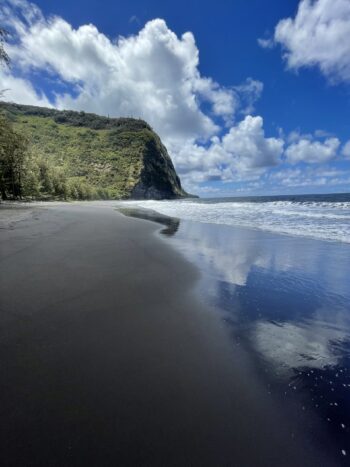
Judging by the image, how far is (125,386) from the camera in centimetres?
226

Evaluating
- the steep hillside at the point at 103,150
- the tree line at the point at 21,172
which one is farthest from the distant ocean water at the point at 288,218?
the steep hillside at the point at 103,150

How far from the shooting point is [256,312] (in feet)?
13.0

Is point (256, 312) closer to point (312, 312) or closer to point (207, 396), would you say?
point (312, 312)

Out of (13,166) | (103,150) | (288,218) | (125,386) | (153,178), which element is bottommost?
(288,218)

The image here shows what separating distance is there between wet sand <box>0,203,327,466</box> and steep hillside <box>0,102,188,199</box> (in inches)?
3320

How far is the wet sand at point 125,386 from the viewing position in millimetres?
1678

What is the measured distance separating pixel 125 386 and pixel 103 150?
136775mm

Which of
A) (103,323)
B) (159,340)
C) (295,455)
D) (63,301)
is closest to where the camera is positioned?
(295,455)

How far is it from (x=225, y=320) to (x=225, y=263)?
3355 millimetres

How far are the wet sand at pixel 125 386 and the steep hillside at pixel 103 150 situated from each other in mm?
84333

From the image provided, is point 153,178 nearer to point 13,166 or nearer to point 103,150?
point 103,150

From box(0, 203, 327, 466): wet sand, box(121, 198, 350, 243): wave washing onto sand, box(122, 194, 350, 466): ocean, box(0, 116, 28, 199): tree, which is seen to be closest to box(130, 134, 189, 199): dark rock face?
box(0, 116, 28, 199): tree

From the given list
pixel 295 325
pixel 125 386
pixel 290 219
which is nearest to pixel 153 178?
pixel 290 219

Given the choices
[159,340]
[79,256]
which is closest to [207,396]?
[159,340]
